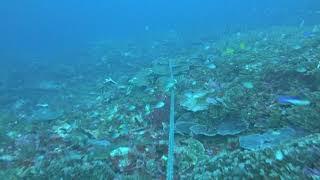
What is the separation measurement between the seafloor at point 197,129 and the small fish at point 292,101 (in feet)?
0.06

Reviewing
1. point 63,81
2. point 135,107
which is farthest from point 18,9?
point 135,107

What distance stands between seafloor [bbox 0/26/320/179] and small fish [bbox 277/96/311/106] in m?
0.02

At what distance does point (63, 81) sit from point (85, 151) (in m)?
13.4

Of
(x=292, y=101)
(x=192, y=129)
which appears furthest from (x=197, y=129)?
(x=292, y=101)

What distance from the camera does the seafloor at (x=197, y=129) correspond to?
13.6ft

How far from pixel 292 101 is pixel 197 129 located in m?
1.85

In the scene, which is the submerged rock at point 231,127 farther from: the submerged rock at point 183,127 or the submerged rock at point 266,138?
the submerged rock at point 183,127

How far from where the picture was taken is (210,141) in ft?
19.3

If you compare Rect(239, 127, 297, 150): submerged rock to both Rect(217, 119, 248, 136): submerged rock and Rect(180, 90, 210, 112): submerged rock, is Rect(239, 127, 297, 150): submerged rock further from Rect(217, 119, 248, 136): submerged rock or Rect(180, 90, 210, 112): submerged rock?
Rect(180, 90, 210, 112): submerged rock

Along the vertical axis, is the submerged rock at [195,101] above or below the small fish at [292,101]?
below

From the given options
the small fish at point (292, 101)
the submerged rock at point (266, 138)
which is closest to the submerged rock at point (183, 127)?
the submerged rock at point (266, 138)

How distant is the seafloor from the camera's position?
4160mm

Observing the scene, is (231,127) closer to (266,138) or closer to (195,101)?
(266,138)

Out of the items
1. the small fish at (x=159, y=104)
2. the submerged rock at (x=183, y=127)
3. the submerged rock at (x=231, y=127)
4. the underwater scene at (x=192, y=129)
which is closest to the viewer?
the underwater scene at (x=192, y=129)
